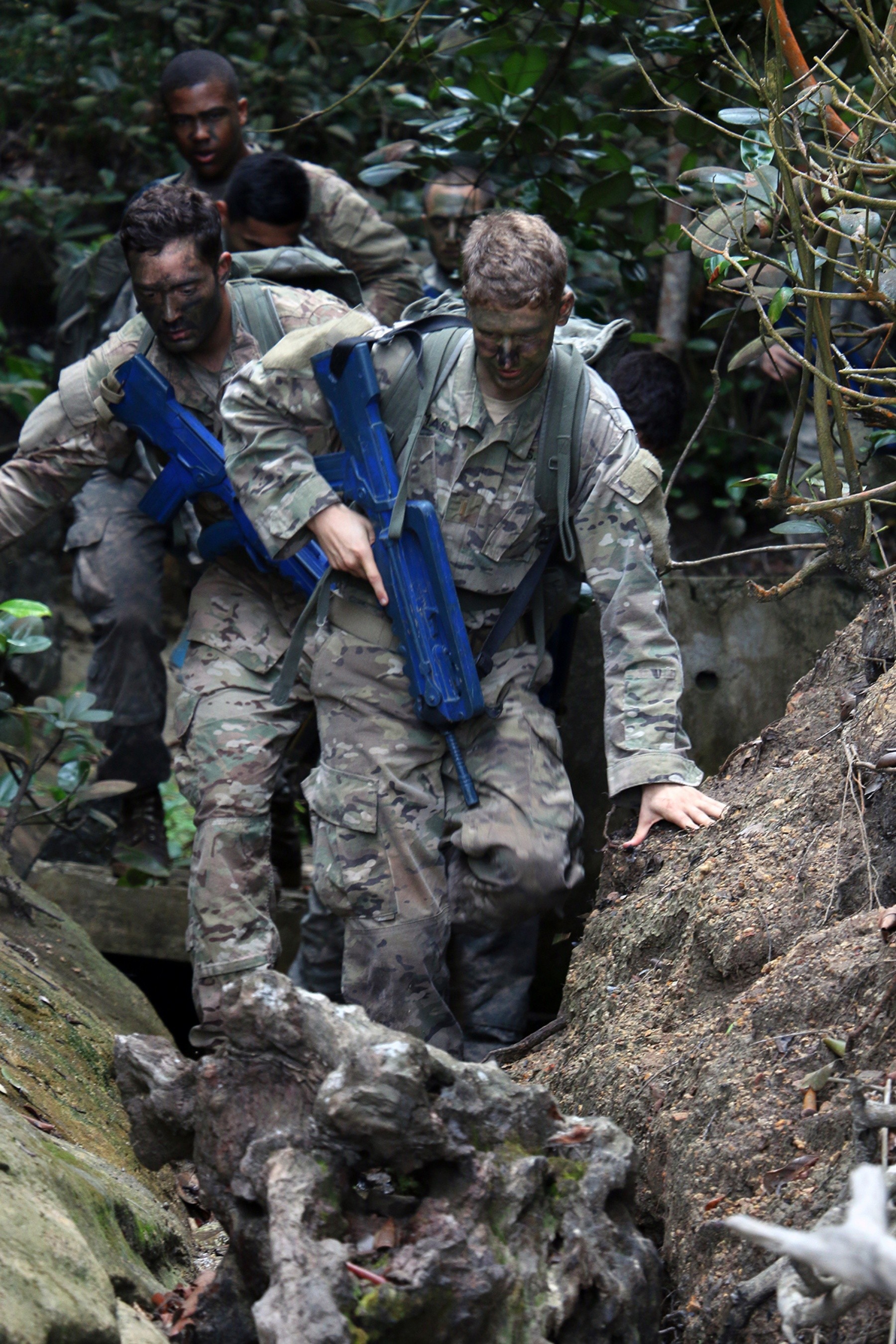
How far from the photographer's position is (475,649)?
11.1 feet

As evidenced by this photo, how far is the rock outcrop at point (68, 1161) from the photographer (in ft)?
5.14

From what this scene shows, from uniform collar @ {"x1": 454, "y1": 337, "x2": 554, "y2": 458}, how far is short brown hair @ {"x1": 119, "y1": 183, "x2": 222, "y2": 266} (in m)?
0.90

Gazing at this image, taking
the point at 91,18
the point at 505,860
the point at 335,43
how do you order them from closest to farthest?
the point at 505,860 < the point at 335,43 < the point at 91,18

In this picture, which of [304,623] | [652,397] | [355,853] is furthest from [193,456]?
[652,397]

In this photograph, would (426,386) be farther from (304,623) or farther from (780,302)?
(780,302)

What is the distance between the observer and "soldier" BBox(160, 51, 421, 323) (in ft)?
15.4

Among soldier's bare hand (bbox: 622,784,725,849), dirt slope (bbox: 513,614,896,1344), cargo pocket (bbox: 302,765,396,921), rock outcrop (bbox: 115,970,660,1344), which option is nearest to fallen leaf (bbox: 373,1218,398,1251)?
rock outcrop (bbox: 115,970,660,1344)

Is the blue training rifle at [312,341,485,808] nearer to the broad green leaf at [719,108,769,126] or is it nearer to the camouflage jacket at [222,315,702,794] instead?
the camouflage jacket at [222,315,702,794]

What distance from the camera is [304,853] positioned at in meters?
5.90

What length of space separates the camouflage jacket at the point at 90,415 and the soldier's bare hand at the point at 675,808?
5.05ft

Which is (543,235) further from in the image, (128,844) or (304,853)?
(304,853)

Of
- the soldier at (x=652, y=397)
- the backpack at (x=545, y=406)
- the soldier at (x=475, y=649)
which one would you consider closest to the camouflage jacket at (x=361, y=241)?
the soldier at (x=652, y=397)

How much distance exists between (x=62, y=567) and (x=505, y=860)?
20.5 feet

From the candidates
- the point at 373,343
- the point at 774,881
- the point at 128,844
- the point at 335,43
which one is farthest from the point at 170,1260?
the point at 335,43
